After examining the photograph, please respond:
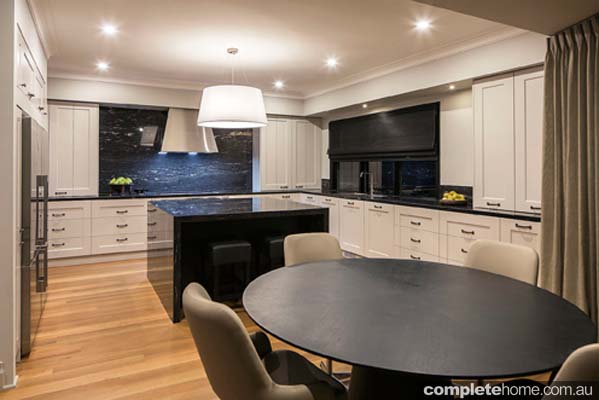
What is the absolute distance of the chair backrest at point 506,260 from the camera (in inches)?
83.4

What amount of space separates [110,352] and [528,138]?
369 cm

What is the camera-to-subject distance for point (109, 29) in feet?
11.9

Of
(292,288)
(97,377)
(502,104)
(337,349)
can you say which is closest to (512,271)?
(292,288)

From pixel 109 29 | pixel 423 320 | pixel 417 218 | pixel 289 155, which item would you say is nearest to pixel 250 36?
pixel 109 29

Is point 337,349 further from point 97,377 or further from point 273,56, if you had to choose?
point 273,56

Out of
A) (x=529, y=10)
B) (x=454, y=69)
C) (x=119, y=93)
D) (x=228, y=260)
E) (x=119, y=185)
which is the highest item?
(x=119, y=93)

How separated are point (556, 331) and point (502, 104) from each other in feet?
9.56

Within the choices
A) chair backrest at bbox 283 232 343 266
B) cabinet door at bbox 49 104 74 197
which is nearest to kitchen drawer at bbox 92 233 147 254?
Result: cabinet door at bbox 49 104 74 197

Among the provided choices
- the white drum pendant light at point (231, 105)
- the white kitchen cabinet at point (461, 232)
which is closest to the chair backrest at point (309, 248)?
the white drum pendant light at point (231, 105)

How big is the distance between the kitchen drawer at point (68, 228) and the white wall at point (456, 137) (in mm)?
4532

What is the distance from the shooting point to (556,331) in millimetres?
1285

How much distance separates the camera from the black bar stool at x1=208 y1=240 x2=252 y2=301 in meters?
3.31

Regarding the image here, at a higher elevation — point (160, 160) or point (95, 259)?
point (160, 160)

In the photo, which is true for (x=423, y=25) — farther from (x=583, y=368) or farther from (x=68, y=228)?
(x=68, y=228)
